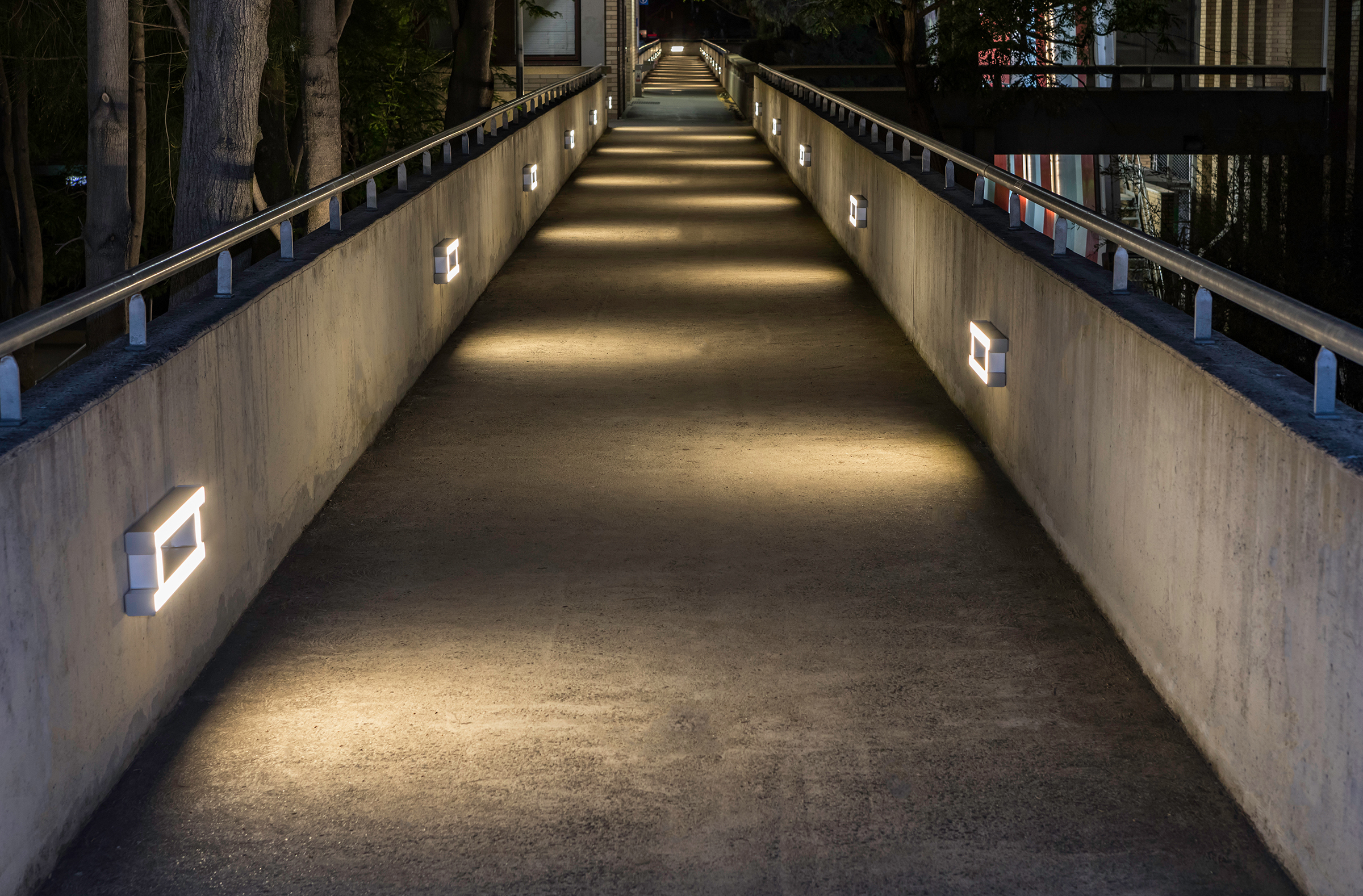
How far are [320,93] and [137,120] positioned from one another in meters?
14.3

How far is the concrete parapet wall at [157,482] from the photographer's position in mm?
4750

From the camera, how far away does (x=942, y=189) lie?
13344 millimetres

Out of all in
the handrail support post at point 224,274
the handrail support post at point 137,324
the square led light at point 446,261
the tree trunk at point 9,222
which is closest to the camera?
the handrail support post at point 137,324

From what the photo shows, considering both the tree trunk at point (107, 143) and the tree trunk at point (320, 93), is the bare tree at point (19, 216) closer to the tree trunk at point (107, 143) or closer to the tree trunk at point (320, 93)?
the tree trunk at point (107, 143)

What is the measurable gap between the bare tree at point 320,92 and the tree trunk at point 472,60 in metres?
11.6

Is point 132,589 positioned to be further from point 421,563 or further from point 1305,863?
point 1305,863

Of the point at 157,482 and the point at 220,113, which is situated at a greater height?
the point at 220,113

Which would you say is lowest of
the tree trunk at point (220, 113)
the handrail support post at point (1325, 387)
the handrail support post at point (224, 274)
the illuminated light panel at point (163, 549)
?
the illuminated light panel at point (163, 549)

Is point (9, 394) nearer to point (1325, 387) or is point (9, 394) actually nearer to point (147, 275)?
point (147, 275)

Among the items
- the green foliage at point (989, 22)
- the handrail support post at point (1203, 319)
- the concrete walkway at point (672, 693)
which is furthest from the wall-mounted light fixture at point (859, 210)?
the green foliage at point (989, 22)

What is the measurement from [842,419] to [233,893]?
6.93 m

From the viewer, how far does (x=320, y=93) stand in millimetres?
21953

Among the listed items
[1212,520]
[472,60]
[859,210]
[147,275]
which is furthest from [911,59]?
[1212,520]

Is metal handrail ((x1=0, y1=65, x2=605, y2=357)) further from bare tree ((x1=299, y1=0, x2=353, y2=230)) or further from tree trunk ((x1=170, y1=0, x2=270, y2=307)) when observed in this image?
bare tree ((x1=299, y1=0, x2=353, y2=230))
